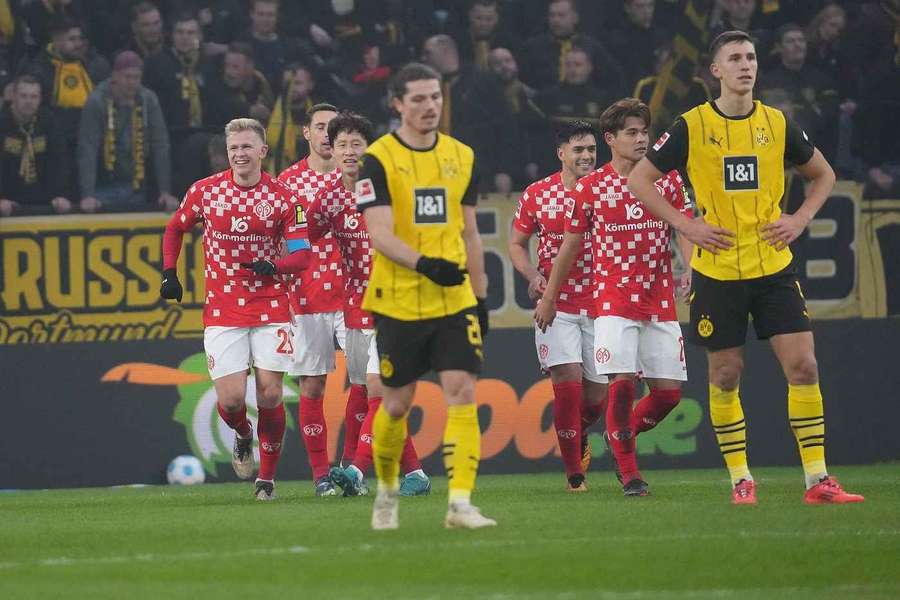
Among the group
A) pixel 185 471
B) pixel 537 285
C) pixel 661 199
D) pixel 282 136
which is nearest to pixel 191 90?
pixel 282 136

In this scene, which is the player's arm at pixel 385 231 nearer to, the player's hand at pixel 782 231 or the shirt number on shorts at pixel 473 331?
the shirt number on shorts at pixel 473 331

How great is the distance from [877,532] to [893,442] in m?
7.57

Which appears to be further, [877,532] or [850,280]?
[850,280]

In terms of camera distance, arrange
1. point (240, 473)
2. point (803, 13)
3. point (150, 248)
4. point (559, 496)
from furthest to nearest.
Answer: point (803, 13) < point (150, 248) < point (240, 473) < point (559, 496)

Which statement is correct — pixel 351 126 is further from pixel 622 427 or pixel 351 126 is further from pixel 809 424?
pixel 809 424

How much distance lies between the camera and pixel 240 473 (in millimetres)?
11484

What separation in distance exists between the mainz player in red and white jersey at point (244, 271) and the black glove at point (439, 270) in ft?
11.1

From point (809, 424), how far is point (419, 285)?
7.83ft

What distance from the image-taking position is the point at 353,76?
591 inches

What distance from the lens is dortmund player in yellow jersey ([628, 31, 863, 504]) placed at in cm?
881

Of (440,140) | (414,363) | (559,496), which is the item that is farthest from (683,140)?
(559,496)

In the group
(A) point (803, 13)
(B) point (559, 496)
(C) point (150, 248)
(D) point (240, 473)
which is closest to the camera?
(B) point (559, 496)

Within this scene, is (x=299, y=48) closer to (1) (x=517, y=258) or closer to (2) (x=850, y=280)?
(1) (x=517, y=258)

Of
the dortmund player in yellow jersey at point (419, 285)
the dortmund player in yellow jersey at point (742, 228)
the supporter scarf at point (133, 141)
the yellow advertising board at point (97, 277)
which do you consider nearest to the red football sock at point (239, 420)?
the dortmund player in yellow jersey at point (419, 285)
